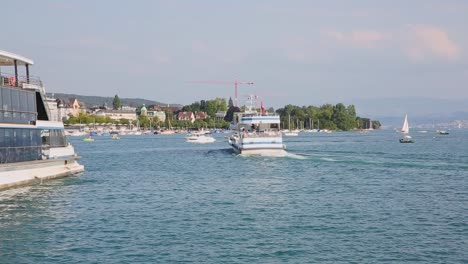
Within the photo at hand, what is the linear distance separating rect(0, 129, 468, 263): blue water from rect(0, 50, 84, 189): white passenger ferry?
1.63m

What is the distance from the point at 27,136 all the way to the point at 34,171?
3.05m

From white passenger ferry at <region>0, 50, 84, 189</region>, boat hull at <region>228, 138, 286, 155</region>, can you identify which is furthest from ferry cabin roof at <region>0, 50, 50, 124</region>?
boat hull at <region>228, 138, 286, 155</region>

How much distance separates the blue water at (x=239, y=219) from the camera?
29.1 metres

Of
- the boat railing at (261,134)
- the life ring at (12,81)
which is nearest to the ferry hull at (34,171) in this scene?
the life ring at (12,81)

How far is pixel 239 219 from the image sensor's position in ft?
124

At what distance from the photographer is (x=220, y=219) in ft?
124

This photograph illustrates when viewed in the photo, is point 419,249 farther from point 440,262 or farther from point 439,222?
point 439,222

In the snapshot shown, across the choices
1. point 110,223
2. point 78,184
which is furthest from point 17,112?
point 110,223

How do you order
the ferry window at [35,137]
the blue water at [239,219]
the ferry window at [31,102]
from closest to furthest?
1. the blue water at [239,219]
2. the ferry window at [35,137]
3. the ferry window at [31,102]

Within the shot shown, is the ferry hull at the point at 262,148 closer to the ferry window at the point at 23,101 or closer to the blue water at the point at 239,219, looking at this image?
the blue water at the point at 239,219

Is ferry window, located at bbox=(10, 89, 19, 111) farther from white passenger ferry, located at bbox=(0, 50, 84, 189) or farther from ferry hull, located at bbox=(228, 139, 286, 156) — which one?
ferry hull, located at bbox=(228, 139, 286, 156)

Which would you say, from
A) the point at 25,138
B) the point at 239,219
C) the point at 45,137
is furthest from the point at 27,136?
the point at 239,219

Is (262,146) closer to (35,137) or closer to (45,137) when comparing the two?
(45,137)

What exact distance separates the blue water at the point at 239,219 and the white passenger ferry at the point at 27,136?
163 centimetres
